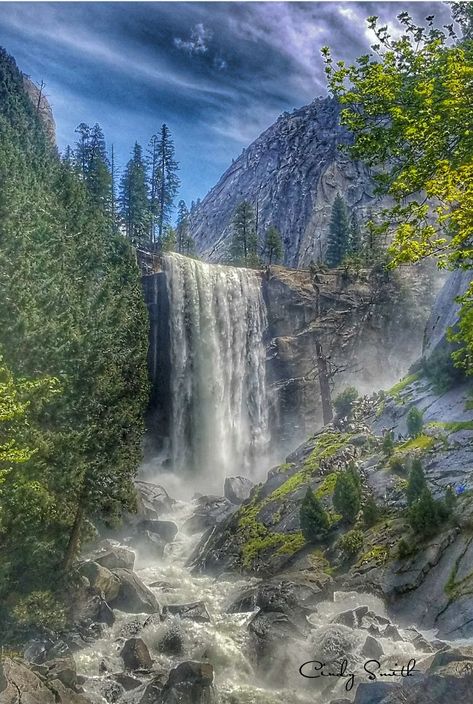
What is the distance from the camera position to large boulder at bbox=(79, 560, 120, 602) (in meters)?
23.9

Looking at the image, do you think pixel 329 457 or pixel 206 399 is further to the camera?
pixel 206 399

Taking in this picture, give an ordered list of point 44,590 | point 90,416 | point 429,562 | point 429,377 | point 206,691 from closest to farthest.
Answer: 1. point 206,691
2. point 429,562
3. point 44,590
4. point 90,416
5. point 429,377

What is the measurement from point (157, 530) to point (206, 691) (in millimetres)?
21099

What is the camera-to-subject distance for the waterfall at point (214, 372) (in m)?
54.8

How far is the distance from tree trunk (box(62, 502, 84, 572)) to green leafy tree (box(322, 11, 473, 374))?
19.5m

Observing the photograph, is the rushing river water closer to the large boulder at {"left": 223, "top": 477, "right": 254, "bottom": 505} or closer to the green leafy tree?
the green leafy tree

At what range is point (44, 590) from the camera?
22.0m

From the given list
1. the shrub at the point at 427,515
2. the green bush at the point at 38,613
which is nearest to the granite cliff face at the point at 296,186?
the shrub at the point at 427,515

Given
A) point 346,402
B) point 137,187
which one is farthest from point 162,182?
point 346,402

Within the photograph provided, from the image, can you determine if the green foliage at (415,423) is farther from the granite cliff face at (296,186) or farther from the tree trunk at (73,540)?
the granite cliff face at (296,186)

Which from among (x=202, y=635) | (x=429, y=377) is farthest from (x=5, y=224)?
(x=429, y=377)

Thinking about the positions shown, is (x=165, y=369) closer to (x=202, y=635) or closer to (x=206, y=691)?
(x=202, y=635)

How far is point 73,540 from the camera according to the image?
24062mm
